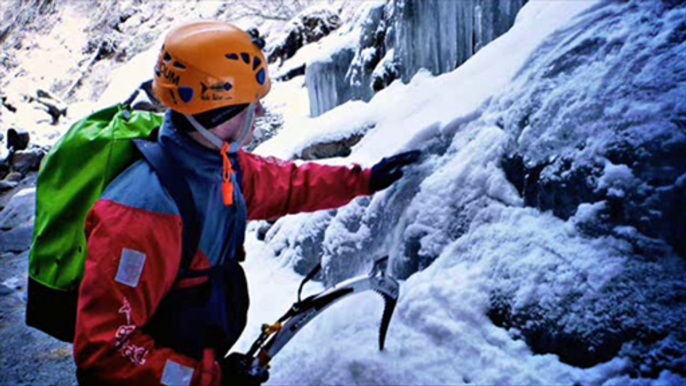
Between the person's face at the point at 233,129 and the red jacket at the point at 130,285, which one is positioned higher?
the person's face at the point at 233,129

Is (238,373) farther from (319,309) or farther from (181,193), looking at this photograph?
(181,193)

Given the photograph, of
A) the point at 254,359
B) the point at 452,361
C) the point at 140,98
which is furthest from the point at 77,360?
the point at 140,98

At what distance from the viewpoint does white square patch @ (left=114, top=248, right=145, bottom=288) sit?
1.34 metres

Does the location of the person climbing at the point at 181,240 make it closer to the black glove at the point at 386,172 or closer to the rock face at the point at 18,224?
the black glove at the point at 386,172

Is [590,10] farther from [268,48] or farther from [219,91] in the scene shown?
[268,48]

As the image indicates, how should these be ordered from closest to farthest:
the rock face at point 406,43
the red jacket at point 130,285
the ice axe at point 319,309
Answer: the red jacket at point 130,285 → the ice axe at point 319,309 → the rock face at point 406,43

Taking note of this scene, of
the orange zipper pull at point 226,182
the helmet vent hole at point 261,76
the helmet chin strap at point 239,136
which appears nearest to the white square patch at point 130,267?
the orange zipper pull at point 226,182

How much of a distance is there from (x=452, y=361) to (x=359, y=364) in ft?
1.33

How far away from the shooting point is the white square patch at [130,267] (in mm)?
1336

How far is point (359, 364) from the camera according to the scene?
5.90 ft

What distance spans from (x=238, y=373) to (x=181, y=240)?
0.51 meters

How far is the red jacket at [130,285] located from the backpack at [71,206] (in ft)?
0.21

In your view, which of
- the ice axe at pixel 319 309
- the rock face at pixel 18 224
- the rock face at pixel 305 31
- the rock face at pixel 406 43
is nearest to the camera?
the ice axe at pixel 319 309

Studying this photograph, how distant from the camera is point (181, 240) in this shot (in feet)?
4.98
